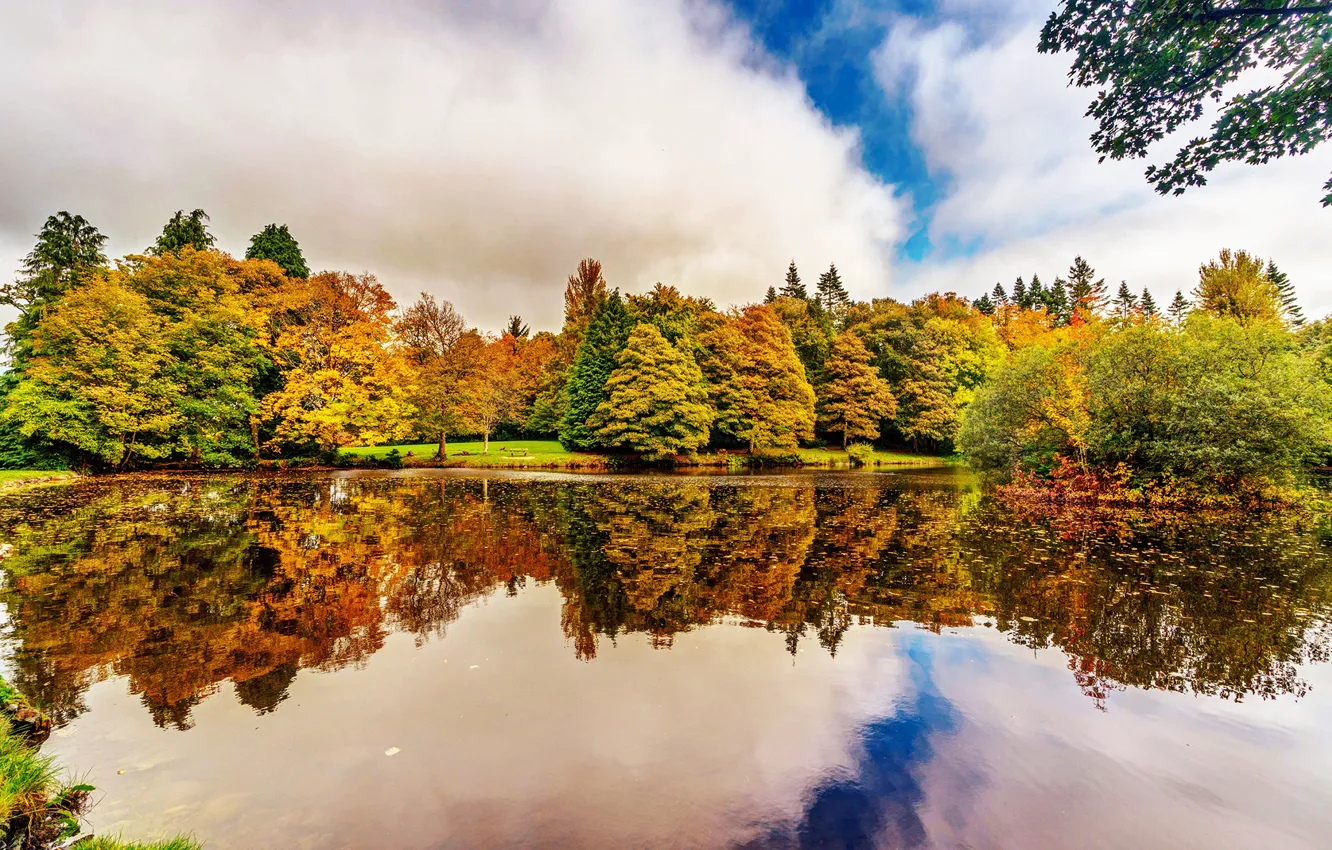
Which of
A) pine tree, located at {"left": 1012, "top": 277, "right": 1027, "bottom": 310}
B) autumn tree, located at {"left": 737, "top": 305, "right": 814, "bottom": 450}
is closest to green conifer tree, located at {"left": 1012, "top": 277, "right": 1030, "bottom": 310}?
pine tree, located at {"left": 1012, "top": 277, "right": 1027, "bottom": 310}

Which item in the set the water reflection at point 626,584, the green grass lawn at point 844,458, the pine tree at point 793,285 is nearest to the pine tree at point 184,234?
the water reflection at point 626,584

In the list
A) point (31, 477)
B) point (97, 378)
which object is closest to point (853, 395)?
point (97, 378)

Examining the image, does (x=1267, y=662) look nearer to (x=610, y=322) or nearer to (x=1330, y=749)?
(x=1330, y=749)

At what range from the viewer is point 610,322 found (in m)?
43.0

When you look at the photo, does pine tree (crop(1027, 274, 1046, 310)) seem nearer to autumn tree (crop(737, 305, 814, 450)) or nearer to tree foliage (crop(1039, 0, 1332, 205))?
autumn tree (crop(737, 305, 814, 450))

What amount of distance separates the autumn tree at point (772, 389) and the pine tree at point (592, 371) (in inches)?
391

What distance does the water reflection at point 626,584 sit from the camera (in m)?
6.34

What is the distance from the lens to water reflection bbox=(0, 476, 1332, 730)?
250 inches

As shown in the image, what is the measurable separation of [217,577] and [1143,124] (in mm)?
15907

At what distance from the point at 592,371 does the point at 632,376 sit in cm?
514

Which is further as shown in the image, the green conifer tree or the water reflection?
the green conifer tree

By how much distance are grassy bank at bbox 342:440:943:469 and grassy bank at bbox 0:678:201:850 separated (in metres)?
31.7

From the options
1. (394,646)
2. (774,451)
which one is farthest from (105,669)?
(774,451)

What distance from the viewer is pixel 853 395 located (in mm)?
46969
